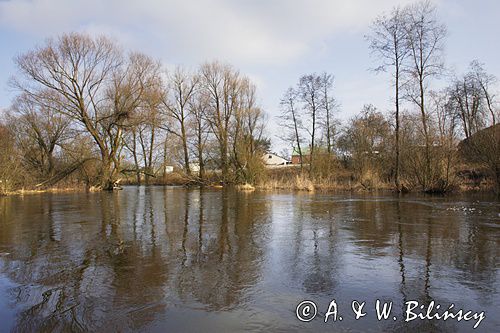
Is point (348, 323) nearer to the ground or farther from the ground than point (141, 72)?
nearer to the ground

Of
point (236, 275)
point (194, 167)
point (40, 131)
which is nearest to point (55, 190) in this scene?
point (40, 131)

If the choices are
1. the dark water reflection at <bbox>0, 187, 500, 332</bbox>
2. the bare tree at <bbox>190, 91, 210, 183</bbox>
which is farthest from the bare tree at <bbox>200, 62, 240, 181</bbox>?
the dark water reflection at <bbox>0, 187, 500, 332</bbox>

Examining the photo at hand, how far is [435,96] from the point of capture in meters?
25.6

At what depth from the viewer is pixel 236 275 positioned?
198 inches

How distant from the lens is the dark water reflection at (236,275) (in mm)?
3576

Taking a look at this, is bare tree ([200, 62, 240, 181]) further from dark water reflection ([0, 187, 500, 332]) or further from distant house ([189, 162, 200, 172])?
dark water reflection ([0, 187, 500, 332])

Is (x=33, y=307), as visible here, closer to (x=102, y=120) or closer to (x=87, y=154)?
(x=102, y=120)

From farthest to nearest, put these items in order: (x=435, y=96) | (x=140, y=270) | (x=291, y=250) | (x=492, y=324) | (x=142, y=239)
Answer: (x=435, y=96) < (x=142, y=239) < (x=291, y=250) < (x=140, y=270) < (x=492, y=324)

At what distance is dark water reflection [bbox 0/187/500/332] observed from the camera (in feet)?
11.7

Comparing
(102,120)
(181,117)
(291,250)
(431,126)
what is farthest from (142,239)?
(181,117)

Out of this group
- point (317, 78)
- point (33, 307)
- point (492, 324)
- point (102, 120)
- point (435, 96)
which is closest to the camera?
point (492, 324)

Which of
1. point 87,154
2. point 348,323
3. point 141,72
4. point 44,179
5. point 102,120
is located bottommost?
point 348,323

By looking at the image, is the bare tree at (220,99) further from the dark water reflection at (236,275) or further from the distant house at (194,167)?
the dark water reflection at (236,275)

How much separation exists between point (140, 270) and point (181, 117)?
41789 millimetres
